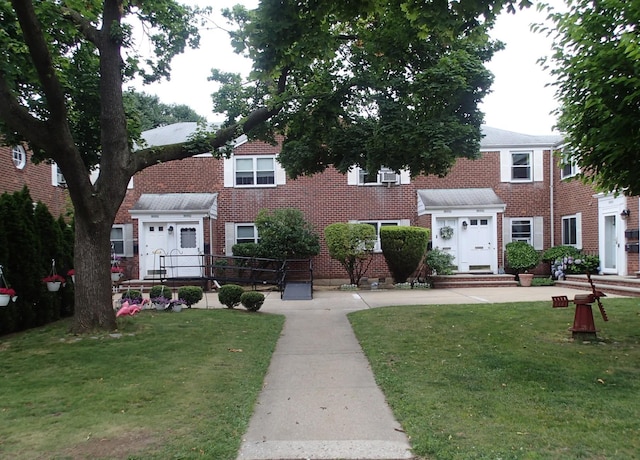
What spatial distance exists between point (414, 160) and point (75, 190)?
21.9 ft

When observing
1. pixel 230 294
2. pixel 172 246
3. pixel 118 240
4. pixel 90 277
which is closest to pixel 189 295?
pixel 230 294

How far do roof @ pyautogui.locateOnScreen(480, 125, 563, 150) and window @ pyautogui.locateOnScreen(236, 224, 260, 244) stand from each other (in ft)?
31.0

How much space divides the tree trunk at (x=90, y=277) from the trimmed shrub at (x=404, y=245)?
10697 millimetres

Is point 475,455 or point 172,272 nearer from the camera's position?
point 475,455

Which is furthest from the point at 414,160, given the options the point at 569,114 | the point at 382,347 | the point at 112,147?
the point at 112,147

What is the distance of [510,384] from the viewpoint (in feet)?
17.6

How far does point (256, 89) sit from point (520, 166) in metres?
13.0

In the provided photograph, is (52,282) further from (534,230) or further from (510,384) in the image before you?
(534,230)

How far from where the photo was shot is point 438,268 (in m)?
17.7

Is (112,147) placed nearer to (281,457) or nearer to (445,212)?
(281,457)

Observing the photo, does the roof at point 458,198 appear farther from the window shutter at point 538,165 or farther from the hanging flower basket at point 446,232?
the window shutter at point 538,165

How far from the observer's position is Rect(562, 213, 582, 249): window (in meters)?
18.1

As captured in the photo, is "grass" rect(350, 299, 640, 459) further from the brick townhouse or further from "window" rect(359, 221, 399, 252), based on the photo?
"window" rect(359, 221, 399, 252)

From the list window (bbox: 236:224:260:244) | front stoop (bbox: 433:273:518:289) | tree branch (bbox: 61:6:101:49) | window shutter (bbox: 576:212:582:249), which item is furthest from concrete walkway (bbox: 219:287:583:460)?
window shutter (bbox: 576:212:582:249)
